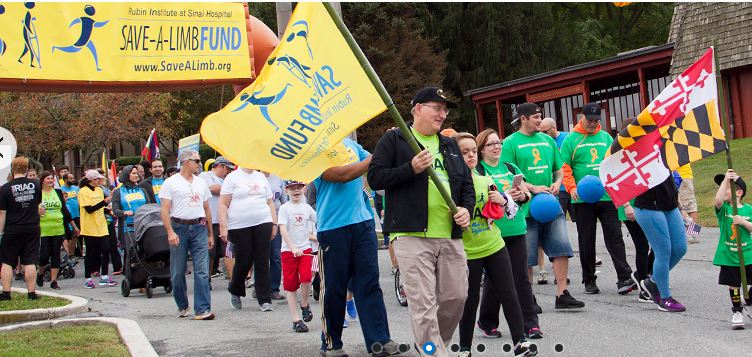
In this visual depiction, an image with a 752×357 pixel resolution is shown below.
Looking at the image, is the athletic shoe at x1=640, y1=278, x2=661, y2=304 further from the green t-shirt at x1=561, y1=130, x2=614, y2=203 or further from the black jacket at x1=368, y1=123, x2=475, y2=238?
the black jacket at x1=368, y1=123, x2=475, y2=238

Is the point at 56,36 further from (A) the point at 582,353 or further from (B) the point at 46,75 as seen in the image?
(A) the point at 582,353

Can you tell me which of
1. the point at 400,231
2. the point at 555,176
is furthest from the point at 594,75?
the point at 400,231

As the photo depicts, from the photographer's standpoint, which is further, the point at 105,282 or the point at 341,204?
the point at 105,282

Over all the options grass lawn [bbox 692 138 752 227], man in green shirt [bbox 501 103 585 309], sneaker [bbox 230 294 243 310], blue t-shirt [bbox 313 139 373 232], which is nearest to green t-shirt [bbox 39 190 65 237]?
sneaker [bbox 230 294 243 310]

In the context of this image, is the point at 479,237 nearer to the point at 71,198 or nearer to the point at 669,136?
the point at 669,136

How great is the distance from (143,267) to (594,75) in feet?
63.4

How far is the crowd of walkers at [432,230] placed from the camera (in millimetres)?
4812

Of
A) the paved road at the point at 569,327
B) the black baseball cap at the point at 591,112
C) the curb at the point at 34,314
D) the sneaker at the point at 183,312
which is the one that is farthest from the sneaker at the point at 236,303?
the black baseball cap at the point at 591,112

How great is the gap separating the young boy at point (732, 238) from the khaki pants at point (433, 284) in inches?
105

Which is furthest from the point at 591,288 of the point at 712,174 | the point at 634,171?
the point at 712,174

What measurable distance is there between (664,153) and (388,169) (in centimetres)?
315

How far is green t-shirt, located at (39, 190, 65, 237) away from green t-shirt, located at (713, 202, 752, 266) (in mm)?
9832

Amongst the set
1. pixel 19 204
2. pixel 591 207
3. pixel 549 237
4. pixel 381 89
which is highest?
pixel 381 89

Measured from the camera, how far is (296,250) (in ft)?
23.5
